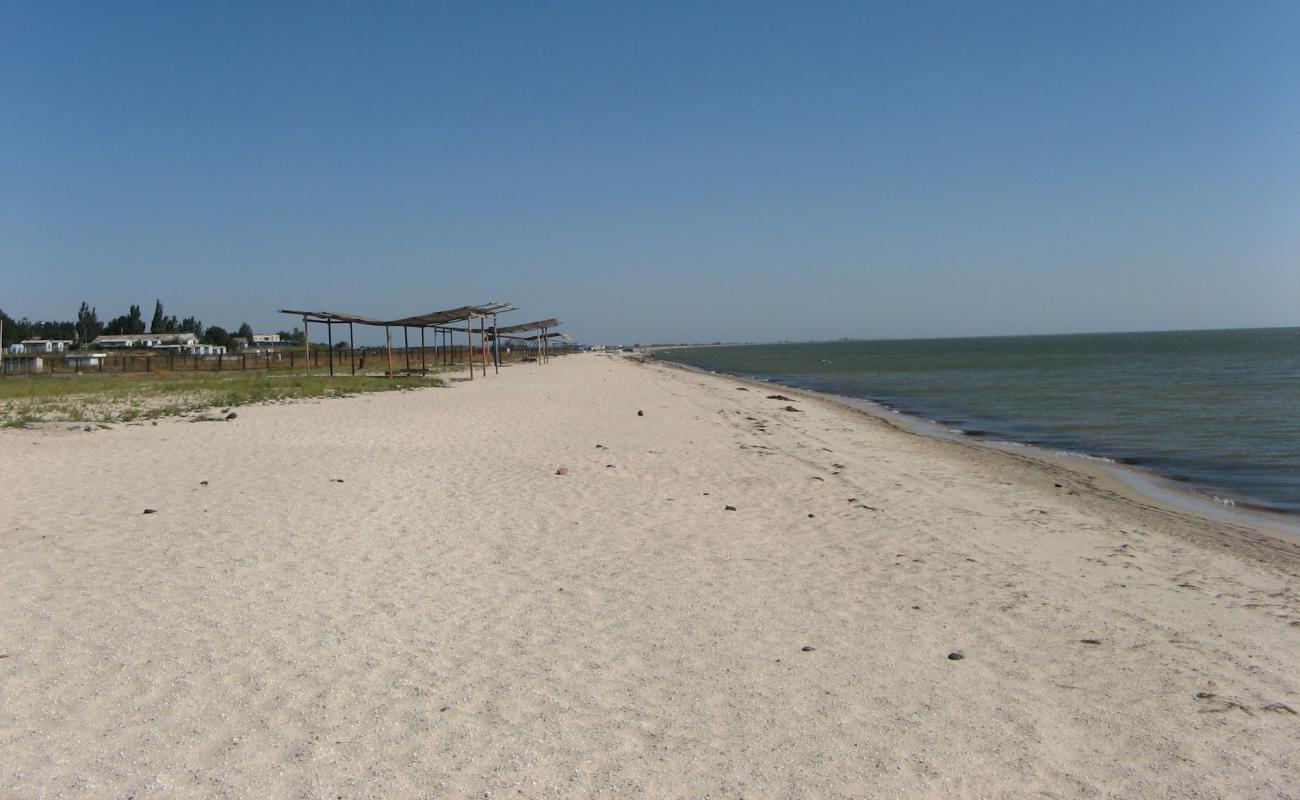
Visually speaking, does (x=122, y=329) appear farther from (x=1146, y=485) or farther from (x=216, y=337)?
(x=1146, y=485)

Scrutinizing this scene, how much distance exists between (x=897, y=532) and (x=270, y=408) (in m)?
14.1

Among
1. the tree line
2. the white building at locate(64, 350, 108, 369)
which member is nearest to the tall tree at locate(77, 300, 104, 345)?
the tree line

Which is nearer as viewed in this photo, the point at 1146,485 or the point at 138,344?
the point at 1146,485

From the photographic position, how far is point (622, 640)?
457 cm

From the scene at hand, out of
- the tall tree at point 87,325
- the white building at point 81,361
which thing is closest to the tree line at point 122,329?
the tall tree at point 87,325

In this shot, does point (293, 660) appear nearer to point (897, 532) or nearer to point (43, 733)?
point (43, 733)

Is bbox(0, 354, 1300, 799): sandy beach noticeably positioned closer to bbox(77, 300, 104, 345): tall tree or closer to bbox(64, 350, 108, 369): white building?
bbox(64, 350, 108, 369): white building

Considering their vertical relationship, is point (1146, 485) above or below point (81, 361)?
below

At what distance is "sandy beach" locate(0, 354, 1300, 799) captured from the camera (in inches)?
129

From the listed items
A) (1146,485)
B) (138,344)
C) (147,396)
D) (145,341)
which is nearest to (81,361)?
(147,396)

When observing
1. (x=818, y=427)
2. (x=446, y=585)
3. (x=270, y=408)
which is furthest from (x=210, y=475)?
(x=818, y=427)

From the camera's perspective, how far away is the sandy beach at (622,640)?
3.27 m

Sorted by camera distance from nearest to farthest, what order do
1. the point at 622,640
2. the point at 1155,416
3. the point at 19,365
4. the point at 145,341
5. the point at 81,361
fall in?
the point at 622,640 → the point at 1155,416 → the point at 19,365 → the point at 81,361 → the point at 145,341

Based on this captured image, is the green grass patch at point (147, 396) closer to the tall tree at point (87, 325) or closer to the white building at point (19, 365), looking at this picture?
the white building at point (19, 365)
